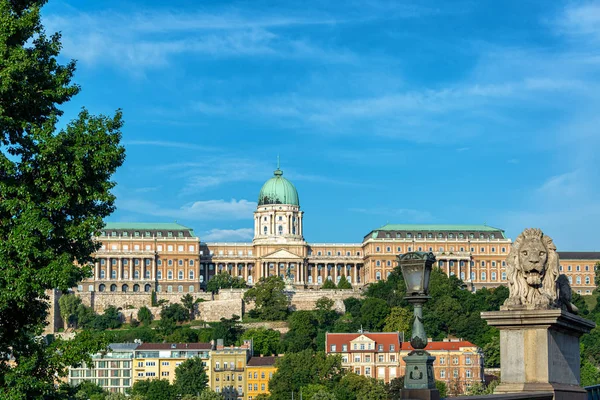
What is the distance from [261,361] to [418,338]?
114277 mm

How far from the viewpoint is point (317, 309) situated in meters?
157

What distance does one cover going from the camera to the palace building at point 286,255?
17388 cm

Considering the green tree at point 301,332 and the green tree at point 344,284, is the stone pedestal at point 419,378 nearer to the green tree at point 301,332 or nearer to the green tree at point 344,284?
the green tree at point 301,332

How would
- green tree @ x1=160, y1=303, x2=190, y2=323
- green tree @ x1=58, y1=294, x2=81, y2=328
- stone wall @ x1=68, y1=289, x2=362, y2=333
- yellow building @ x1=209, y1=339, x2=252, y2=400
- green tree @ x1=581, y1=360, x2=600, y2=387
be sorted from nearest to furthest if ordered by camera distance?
green tree @ x1=581, y1=360, x2=600, y2=387 < yellow building @ x1=209, y1=339, x2=252, y2=400 < green tree @ x1=58, y1=294, x2=81, y2=328 < green tree @ x1=160, y1=303, x2=190, y2=323 < stone wall @ x1=68, y1=289, x2=362, y2=333

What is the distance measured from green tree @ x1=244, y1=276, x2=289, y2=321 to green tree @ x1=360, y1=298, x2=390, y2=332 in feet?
40.9

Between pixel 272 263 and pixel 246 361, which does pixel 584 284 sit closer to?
pixel 272 263

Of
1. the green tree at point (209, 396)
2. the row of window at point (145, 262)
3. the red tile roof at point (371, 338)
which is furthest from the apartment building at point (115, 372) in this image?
the row of window at point (145, 262)

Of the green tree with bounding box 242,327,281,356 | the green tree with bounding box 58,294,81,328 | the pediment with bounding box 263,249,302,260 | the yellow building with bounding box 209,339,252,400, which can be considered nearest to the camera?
the yellow building with bounding box 209,339,252,400

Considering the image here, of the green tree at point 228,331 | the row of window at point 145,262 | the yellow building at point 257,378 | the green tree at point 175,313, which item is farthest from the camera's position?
the row of window at point 145,262

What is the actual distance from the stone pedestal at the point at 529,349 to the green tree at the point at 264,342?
122m

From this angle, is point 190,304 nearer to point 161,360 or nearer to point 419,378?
point 161,360

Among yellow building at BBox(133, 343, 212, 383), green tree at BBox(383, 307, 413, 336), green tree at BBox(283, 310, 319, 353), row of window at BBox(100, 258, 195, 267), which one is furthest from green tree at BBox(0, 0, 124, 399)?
row of window at BBox(100, 258, 195, 267)

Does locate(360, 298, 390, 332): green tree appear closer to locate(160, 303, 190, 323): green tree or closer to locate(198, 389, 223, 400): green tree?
locate(160, 303, 190, 323): green tree

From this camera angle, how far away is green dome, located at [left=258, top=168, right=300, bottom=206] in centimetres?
18638
